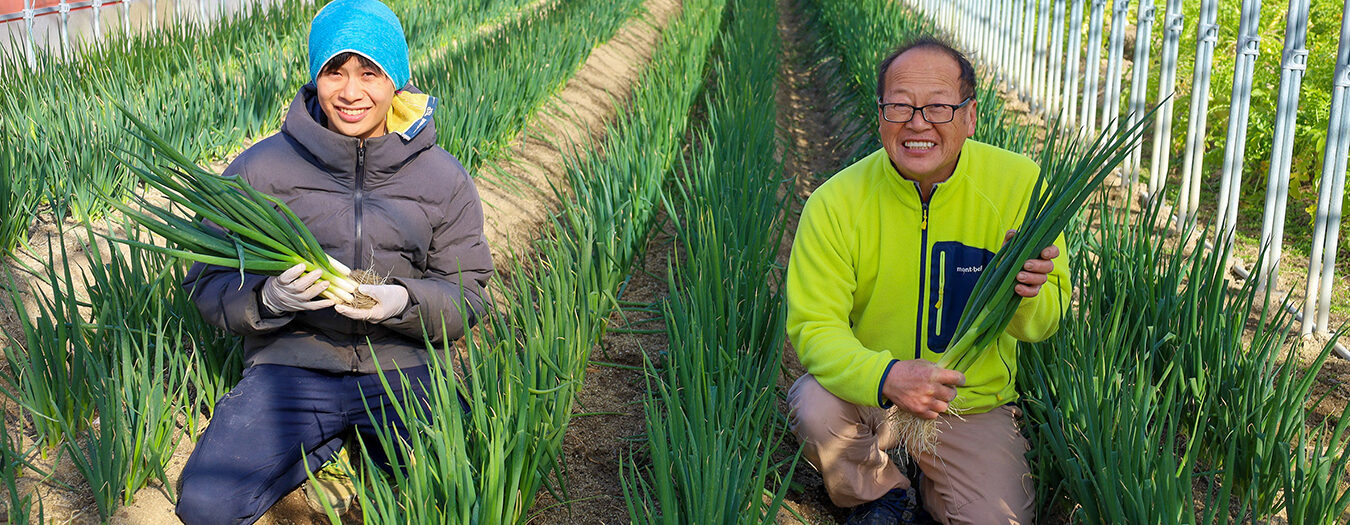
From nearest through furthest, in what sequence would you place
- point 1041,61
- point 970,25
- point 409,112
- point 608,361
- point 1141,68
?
point 409,112 < point 608,361 < point 1141,68 < point 1041,61 < point 970,25

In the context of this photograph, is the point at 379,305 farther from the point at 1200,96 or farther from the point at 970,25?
the point at 970,25

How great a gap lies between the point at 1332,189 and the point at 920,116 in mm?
1463

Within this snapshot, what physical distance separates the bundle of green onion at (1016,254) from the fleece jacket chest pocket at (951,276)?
175 mm

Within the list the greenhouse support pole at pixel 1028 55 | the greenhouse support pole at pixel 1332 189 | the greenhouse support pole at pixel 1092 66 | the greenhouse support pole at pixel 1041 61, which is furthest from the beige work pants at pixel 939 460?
the greenhouse support pole at pixel 1028 55

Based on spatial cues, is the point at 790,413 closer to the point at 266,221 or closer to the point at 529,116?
the point at 266,221

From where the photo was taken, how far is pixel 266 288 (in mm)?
1828

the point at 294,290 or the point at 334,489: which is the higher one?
the point at 294,290

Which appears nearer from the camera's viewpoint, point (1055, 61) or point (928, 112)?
point (928, 112)

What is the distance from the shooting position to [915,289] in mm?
1985

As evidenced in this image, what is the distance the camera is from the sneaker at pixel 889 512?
1999 mm

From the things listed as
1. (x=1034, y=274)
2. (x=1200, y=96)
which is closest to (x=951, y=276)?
(x=1034, y=274)

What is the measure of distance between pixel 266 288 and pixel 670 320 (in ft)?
2.36

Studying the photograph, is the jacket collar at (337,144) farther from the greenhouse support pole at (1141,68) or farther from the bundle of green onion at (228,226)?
the greenhouse support pole at (1141,68)

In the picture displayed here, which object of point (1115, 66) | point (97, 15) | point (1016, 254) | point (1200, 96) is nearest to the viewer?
point (1016, 254)
